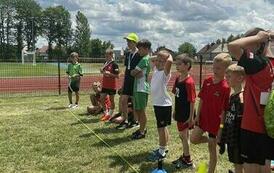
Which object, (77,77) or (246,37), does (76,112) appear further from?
(246,37)

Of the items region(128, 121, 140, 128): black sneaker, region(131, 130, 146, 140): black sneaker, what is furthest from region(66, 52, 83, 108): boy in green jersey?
region(131, 130, 146, 140): black sneaker

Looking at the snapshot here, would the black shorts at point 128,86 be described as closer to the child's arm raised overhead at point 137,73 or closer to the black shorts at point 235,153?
the child's arm raised overhead at point 137,73

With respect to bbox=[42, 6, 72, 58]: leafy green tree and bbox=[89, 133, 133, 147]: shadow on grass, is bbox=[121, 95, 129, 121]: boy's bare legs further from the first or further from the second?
bbox=[42, 6, 72, 58]: leafy green tree

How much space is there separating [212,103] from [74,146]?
336 cm

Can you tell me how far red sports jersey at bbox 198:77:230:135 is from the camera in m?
5.89

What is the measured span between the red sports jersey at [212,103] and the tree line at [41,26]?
102987mm

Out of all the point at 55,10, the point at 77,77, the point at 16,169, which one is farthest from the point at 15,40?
the point at 16,169

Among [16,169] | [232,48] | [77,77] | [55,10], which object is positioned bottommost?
[16,169]

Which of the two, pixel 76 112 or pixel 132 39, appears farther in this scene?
pixel 76 112

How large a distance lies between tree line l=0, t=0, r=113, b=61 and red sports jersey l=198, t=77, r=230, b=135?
102987 mm

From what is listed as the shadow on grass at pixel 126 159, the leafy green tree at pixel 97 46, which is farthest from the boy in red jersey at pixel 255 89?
the leafy green tree at pixel 97 46

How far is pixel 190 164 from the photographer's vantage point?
23.0 ft

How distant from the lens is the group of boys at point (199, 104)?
14.2 ft

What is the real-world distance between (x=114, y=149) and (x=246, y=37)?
4.51 metres
